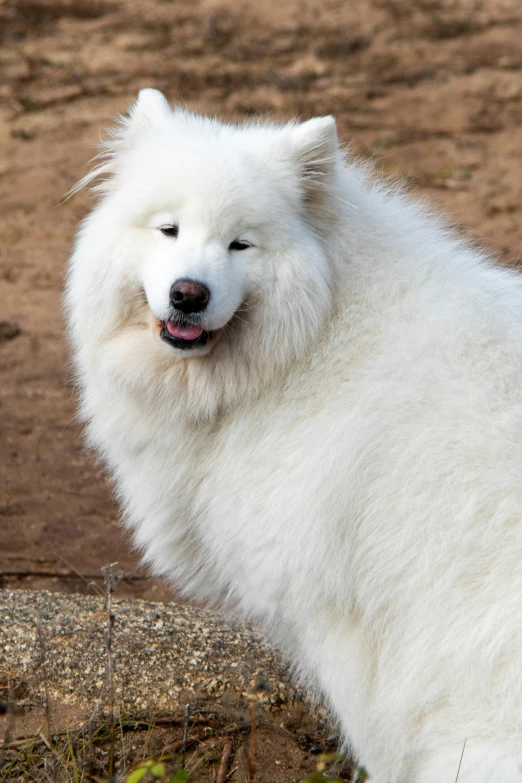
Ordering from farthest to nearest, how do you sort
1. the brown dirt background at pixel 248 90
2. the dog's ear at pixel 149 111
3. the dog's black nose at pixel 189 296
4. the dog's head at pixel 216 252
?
the brown dirt background at pixel 248 90, the dog's ear at pixel 149 111, the dog's head at pixel 216 252, the dog's black nose at pixel 189 296

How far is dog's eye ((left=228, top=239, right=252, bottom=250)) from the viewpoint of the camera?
130 inches

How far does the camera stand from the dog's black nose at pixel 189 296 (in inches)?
122

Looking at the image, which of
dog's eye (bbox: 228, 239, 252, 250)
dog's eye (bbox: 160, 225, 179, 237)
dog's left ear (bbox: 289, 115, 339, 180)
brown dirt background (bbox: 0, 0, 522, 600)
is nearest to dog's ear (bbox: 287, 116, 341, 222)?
dog's left ear (bbox: 289, 115, 339, 180)

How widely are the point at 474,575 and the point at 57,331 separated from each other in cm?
596

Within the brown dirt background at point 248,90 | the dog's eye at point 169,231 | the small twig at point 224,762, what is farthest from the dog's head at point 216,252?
the brown dirt background at point 248,90

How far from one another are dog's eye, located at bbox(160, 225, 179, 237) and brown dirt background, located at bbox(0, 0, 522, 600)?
450cm

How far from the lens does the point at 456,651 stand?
294cm

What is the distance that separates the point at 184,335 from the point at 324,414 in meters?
0.58

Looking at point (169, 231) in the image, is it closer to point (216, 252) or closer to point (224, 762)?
point (216, 252)

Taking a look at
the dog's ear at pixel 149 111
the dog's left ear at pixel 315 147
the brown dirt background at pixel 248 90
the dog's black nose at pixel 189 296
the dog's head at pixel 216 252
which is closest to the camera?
the dog's black nose at pixel 189 296

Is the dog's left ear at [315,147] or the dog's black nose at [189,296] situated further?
the dog's left ear at [315,147]

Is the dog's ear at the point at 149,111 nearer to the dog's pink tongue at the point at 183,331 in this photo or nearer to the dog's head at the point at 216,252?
the dog's head at the point at 216,252

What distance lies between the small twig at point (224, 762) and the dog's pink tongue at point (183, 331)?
1677mm

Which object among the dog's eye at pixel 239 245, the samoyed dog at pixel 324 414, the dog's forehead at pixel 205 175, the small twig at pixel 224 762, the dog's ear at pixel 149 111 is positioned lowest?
the small twig at pixel 224 762
